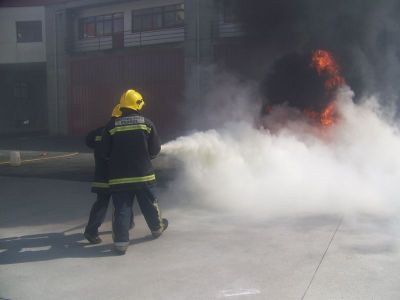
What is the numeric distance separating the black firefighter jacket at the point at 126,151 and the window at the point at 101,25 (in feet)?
56.5

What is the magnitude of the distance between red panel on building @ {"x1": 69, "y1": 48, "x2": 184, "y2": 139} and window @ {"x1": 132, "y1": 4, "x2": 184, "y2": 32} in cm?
138

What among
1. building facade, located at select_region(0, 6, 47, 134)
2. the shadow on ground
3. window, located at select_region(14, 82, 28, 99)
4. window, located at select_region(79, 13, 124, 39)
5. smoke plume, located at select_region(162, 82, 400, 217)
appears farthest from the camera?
window, located at select_region(14, 82, 28, 99)

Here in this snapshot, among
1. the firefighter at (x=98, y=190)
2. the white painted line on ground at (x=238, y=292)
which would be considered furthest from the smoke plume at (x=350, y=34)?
the white painted line on ground at (x=238, y=292)

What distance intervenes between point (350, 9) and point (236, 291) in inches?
221

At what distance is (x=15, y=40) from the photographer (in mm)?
24141

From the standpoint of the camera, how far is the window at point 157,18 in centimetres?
1855

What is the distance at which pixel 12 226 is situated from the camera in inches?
217

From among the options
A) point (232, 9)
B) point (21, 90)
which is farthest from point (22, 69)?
point (232, 9)

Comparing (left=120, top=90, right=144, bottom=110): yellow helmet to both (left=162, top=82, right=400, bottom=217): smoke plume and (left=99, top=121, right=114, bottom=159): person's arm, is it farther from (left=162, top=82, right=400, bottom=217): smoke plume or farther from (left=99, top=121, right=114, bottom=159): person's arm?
(left=162, top=82, right=400, bottom=217): smoke plume

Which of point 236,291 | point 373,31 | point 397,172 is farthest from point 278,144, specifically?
point 236,291

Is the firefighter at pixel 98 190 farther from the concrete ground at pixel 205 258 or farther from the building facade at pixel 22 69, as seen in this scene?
the building facade at pixel 22 69

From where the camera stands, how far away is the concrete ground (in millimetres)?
3510

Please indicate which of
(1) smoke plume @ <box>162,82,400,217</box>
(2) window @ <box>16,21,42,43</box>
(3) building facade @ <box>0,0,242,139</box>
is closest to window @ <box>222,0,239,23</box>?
(1) smoke plume @ <box>162,82,400,217</box>

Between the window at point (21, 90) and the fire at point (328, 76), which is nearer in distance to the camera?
the fire at point (328, 76)
